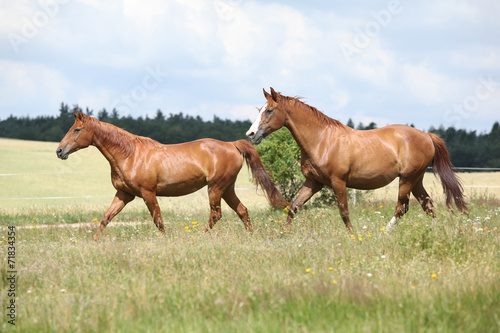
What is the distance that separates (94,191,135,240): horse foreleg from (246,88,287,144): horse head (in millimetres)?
2492

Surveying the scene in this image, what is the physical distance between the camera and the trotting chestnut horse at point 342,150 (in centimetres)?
772

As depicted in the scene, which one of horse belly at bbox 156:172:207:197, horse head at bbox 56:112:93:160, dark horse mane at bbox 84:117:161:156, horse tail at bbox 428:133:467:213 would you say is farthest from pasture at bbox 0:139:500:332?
dark horse mane at bbox 84:117:161:156

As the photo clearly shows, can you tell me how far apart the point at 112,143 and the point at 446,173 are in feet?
18.7

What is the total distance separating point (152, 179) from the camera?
27.2 feet

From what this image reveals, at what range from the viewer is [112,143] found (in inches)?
328

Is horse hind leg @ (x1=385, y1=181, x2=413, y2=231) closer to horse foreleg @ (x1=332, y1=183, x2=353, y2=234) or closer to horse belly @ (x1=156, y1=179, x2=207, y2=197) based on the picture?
horse foreleg @ (x1=332, y1=183, x2=353, y2=234)

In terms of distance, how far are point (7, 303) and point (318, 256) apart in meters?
3.22

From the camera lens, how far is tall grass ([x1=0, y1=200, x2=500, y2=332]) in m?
4.01

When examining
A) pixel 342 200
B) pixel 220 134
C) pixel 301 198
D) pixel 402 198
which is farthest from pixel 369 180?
pixel 220 134

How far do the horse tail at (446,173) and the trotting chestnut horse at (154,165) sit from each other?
2776 millimetres

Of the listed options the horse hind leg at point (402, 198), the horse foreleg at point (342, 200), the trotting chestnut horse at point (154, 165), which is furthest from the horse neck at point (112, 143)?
the horse hind leg at point (402, 198)

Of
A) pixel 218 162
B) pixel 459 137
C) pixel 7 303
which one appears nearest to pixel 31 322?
pixel 7 303

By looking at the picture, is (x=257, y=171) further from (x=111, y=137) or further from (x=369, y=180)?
(x=111, y=137)

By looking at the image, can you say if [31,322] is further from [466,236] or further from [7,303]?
[466,236]
